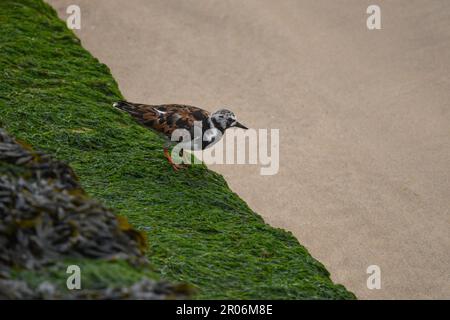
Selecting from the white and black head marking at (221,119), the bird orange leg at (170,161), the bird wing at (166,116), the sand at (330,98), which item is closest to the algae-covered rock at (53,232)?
the bird orange leg at (170,161)

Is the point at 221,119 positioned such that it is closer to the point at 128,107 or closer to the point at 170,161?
the point at 170,161

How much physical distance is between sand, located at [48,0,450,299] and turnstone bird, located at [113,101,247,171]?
7.29ft

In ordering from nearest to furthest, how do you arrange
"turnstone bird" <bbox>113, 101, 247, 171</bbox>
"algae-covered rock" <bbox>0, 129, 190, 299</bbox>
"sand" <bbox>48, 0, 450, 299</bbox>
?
1. "algae-covered rock" <bbox>0, 129, 190, 299</bbox>
2. "turnstone bird" <bbox>113, 101, 247, 171</bbox>
3. "sand" <bbox>48, 0, 450, 299</bbox>

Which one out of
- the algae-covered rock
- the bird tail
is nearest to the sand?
the bird tail

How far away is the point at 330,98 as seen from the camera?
38.2 feet

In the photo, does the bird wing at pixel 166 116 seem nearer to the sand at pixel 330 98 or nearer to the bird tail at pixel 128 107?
the bird tail at pixel 128 107

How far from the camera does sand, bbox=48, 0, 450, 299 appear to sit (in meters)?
8.79

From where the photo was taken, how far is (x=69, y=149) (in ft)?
22.4

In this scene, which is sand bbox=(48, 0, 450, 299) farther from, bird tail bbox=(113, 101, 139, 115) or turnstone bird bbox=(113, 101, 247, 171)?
bird tail bbox=(113, 101, 139, 115)

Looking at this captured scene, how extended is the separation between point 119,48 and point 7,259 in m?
9.87

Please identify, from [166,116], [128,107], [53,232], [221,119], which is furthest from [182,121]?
[53,232]

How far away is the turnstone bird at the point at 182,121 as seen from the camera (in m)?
7.07

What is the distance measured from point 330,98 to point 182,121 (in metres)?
4.99

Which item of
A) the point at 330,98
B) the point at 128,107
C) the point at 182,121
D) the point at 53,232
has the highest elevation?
the point at 330,98
